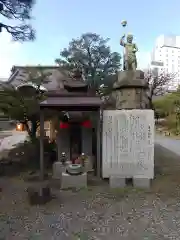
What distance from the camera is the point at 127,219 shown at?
17.3ft

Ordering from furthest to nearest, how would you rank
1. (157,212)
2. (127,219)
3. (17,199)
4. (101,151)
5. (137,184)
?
(101,151)
(137,184)
(17,199)
(157,212)
(127,219)

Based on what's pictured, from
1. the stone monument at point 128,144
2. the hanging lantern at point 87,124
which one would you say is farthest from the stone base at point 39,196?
the hanging lantern at point 87,124

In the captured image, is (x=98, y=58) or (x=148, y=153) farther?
(x=98, y=58)

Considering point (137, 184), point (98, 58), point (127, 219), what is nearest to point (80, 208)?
point (127, 219)

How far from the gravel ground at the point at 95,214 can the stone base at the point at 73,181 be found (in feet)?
0.98

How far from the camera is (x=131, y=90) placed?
969 cm

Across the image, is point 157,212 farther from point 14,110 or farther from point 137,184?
point 14,110

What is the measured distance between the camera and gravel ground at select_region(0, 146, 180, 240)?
4.60m

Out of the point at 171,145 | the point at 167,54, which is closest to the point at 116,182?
the point at 171,145

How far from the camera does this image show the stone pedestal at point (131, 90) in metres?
9.53

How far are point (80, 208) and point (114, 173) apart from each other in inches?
90.8

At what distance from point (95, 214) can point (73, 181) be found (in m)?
2.09

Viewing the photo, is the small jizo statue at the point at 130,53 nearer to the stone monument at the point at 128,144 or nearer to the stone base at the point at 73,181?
the stone monument at the point at 128,144

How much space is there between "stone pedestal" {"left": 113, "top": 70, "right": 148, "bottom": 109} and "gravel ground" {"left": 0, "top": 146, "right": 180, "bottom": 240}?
10.0 ft
